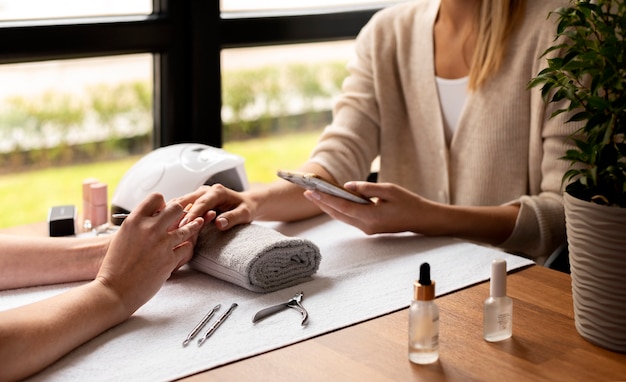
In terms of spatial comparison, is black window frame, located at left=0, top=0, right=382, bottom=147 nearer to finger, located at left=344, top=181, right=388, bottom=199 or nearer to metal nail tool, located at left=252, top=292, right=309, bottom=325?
finger, located at left=344, top=181, right=388, bottom=199

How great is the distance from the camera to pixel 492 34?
2.15m

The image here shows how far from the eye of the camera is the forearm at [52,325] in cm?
121

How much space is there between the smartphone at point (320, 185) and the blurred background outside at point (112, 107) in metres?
0.79

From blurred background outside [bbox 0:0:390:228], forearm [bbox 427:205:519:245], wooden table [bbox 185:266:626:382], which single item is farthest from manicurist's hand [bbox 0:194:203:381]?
blurred background outside [bbox 0:0:390:228]

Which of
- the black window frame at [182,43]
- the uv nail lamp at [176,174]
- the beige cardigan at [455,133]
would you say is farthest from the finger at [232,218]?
the black window frame at [182,43]

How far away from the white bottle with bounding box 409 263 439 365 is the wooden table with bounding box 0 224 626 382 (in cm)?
2

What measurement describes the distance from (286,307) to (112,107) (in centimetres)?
134

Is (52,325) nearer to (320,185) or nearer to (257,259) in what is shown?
(257,259)

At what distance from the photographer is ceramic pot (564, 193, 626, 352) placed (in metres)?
1.27

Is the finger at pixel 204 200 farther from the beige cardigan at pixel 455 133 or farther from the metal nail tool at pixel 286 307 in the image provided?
the beige cardigan at pixel 455 133

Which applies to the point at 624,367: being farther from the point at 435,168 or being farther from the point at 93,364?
the point at 435,168

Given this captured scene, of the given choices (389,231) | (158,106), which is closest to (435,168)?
(389,231)

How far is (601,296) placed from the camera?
1315 mm

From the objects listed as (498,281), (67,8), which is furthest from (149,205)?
(67,8)
